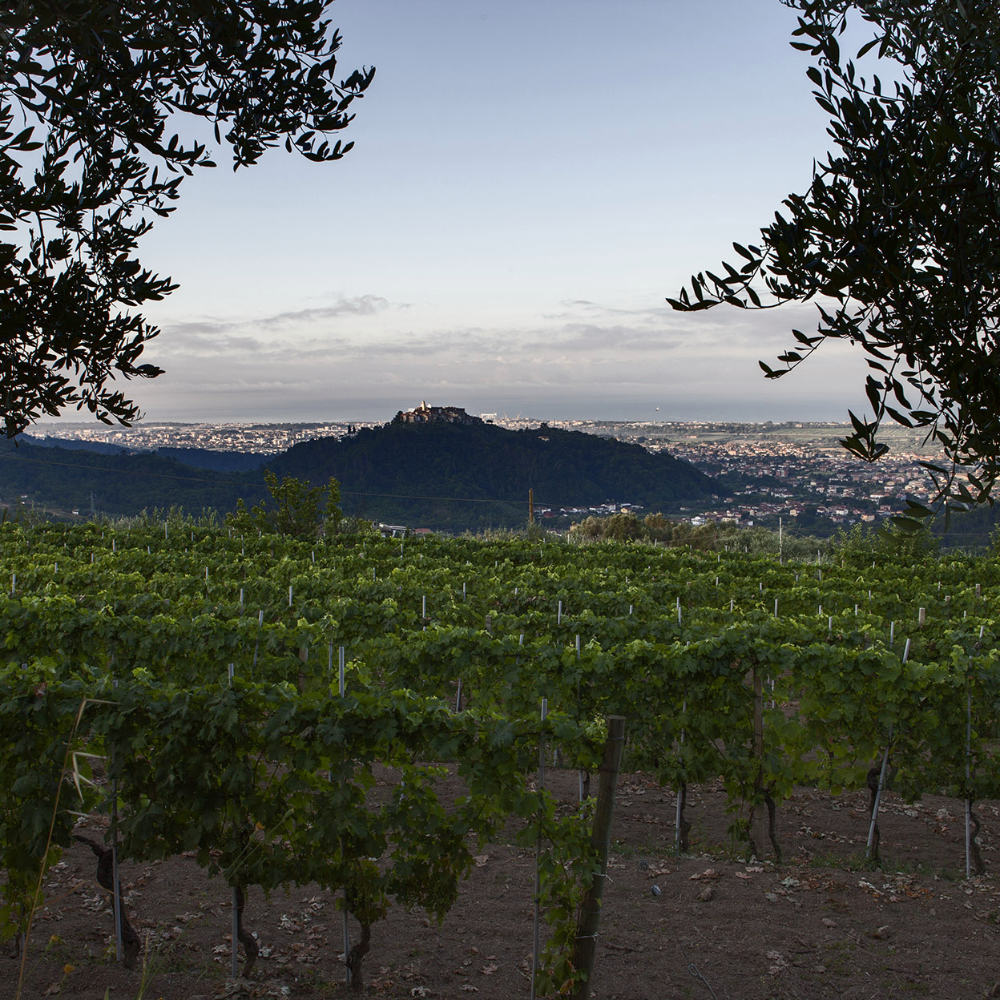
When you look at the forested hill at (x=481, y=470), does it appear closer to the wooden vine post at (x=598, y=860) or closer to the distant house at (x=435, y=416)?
the distant house at (x=435, y=416)

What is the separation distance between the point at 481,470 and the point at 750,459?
32439mm

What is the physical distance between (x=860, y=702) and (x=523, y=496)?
243 ft

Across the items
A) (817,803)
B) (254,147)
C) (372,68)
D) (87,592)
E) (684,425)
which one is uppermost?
(684,425)

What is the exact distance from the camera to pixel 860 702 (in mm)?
6957

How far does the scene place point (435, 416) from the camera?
97.1 meters

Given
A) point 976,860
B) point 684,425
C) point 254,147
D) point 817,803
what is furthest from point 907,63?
point 684,425

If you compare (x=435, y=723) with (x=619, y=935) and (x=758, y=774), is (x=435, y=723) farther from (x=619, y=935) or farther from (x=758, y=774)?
(x=758, y=774)

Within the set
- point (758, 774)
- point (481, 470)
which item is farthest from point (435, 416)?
point (758, 774)

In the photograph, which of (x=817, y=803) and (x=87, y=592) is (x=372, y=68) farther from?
(x=87, y=592)

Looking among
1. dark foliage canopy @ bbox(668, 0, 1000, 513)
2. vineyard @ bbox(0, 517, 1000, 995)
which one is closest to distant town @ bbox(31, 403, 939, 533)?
dark foliage canopy @ bbox(668, 0, 1000, 513)

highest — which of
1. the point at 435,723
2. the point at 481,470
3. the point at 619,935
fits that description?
the point at 481,470

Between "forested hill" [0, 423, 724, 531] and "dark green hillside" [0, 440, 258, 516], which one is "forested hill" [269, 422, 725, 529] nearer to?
"forested hill" [0, 423, 724, 531]

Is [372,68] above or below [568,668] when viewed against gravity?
above

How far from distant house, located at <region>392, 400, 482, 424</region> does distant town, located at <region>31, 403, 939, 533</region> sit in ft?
0.87
